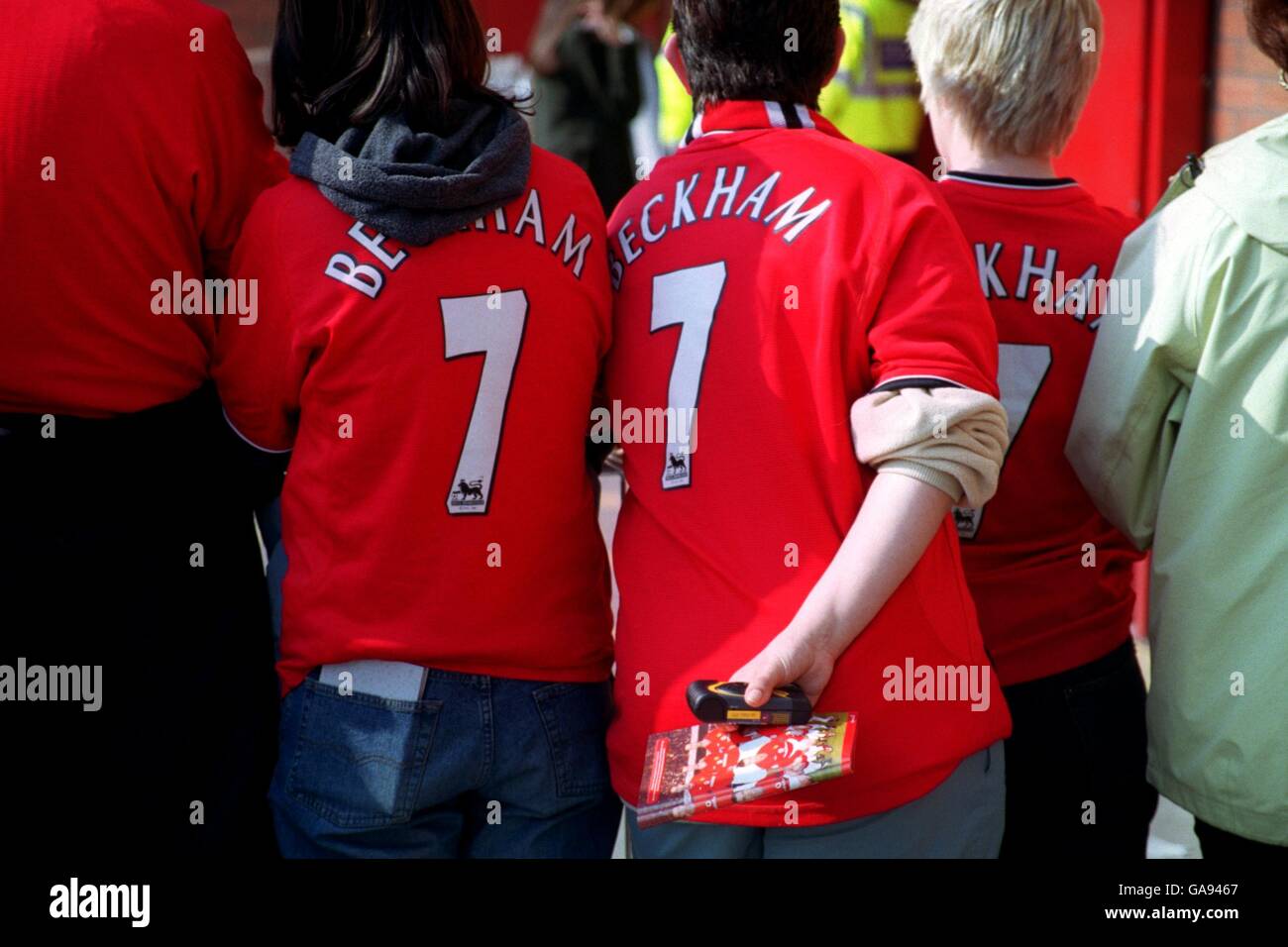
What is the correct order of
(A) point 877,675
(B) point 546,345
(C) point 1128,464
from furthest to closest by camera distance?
(C) point 1128,464, (B) point 546,345, (A) point 877,675

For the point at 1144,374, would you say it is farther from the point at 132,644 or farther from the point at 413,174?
the point at 132,644

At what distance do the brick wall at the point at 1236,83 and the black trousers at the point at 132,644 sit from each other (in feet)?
12.6

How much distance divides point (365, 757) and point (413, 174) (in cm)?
85

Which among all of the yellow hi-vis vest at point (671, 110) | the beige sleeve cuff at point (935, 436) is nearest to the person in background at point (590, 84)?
the yellow hi-vis vest at point (671, 110)

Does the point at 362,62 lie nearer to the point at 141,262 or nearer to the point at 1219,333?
the point at 141,262

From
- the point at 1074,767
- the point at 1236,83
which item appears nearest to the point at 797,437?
the point at 1074,767

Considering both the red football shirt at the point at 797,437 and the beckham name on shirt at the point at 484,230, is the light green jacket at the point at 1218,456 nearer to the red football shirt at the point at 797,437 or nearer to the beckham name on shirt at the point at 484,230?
the red football shirt at the point at 797,437

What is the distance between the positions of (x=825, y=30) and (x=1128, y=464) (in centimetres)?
84

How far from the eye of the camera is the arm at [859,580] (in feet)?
6.98

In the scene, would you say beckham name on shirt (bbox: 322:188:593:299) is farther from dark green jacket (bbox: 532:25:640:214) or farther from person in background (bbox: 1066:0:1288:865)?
dark green jacket (bbox: 532:25:640:214)

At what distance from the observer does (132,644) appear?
2416mm

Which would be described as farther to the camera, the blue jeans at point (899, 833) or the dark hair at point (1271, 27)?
the dark hair at point (1271, 27)
